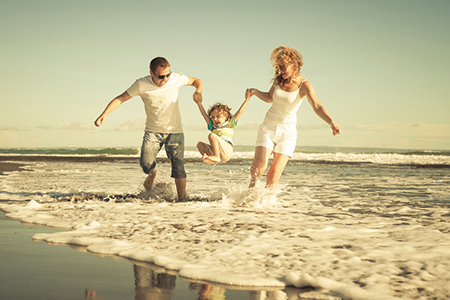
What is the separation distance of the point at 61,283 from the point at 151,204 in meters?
3.94

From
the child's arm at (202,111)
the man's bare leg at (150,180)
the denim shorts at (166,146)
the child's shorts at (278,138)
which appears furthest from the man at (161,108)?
the child's shorts at (278,138)

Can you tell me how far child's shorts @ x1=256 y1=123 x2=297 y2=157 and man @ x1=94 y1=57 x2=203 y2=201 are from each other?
1418 mm

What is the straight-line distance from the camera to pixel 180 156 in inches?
269

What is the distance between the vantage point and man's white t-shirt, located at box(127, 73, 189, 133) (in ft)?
20.8

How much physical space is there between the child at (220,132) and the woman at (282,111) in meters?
0.52

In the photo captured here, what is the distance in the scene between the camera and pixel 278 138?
5.85 m

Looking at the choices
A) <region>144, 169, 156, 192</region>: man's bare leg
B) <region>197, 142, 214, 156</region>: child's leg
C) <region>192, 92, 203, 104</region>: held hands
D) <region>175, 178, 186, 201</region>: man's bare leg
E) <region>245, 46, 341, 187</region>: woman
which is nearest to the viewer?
<region>245, 46, 341, 187</region>: woman

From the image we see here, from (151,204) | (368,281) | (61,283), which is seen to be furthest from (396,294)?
(151,204)

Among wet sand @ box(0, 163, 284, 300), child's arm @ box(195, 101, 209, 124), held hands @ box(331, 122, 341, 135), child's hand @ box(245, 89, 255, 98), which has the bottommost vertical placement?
wet sand @ box(0, 163, 284, 300)

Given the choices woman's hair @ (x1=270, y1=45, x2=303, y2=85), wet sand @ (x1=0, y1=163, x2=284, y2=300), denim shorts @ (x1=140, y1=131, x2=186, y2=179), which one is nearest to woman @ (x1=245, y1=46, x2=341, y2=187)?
woman's hair @ (x1=270, y1=45, x2=303, y2=85)

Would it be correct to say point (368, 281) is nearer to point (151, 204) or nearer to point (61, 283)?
point (61, 283)

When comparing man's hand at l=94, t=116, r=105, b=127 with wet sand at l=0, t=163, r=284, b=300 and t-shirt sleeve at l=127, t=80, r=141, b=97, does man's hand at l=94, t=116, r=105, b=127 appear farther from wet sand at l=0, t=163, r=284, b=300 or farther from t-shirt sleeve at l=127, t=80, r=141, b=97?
wet sand at l=0, t=163, r=284, b=300

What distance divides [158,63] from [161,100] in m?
0.63

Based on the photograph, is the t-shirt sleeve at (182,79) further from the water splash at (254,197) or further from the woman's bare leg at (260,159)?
the water splash at (254,197)
